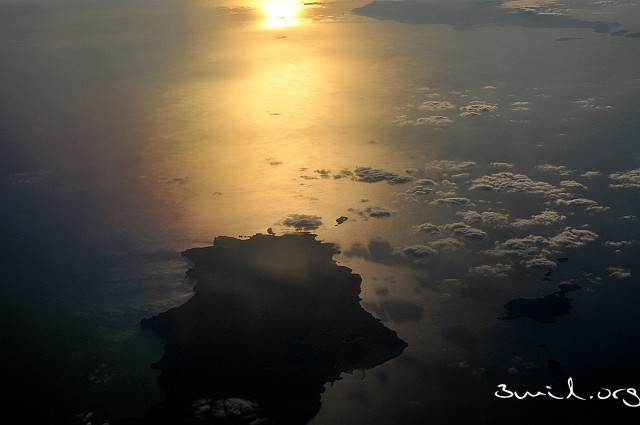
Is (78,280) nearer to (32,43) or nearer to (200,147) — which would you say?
(200,147)

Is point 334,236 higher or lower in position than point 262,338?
higher

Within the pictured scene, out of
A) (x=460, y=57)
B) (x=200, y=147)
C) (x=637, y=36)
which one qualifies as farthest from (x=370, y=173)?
(x=637, y=36)

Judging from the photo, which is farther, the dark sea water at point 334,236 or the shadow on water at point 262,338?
the dark sea water at point 334,236

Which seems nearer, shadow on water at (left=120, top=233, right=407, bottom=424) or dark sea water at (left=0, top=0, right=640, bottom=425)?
shadow on water at (left=120, top=233, right=407, bottom=424)

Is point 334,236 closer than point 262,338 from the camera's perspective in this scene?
No
